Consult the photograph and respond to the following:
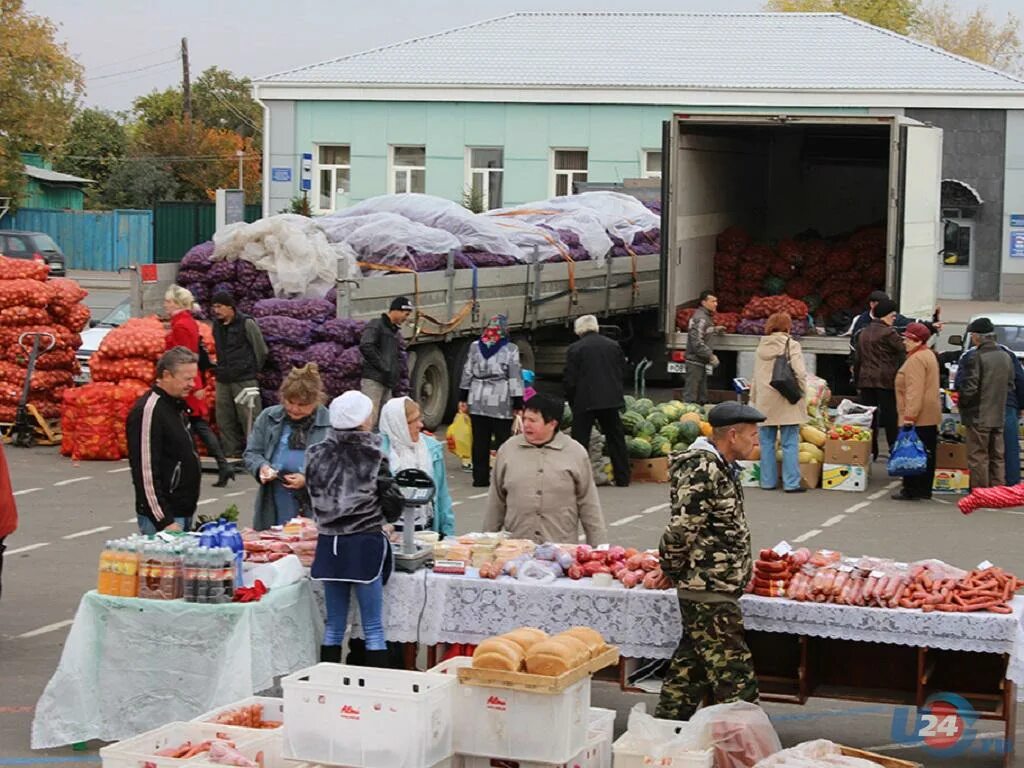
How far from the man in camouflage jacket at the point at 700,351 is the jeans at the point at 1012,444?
4245mm

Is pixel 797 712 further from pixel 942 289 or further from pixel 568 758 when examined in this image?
pixel 942 289

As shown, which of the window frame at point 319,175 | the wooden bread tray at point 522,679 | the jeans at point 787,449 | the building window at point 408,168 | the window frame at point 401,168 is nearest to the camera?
the wooden bread tray at point 522,679

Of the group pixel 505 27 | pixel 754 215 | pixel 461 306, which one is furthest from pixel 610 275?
pixel 505 27

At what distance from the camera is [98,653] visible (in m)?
8.83

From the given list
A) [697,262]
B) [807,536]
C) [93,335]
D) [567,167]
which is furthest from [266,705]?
[567,167]

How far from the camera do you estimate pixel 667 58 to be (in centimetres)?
4262

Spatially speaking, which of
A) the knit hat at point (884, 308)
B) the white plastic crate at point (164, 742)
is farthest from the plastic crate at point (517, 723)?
the knit hat at point (884, 308)

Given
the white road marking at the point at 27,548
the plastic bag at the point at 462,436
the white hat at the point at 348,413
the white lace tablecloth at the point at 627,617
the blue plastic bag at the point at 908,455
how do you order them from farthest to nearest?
the plastic bag at the point at 462,436 < the blue plastic bag at the point at 908,455 < the white road marking at the point at 27,548 < the white hat at the point at 348,413 < the white lace tablecloth at the point at 627,617

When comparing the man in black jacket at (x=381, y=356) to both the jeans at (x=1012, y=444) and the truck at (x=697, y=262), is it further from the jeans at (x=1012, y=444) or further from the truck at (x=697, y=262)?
the jeans at (x=1012, y=444)

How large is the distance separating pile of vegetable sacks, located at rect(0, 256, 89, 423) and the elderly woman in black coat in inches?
449

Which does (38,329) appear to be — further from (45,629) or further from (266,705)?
(266,705)

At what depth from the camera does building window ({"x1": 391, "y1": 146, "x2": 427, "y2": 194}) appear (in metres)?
43.3

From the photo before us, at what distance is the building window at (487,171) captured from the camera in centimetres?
4244

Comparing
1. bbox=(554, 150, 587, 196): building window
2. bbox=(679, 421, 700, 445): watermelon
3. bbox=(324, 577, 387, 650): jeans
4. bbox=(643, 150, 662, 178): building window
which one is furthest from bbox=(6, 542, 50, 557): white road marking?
bbox=(554, 150, 587, 196): building window
